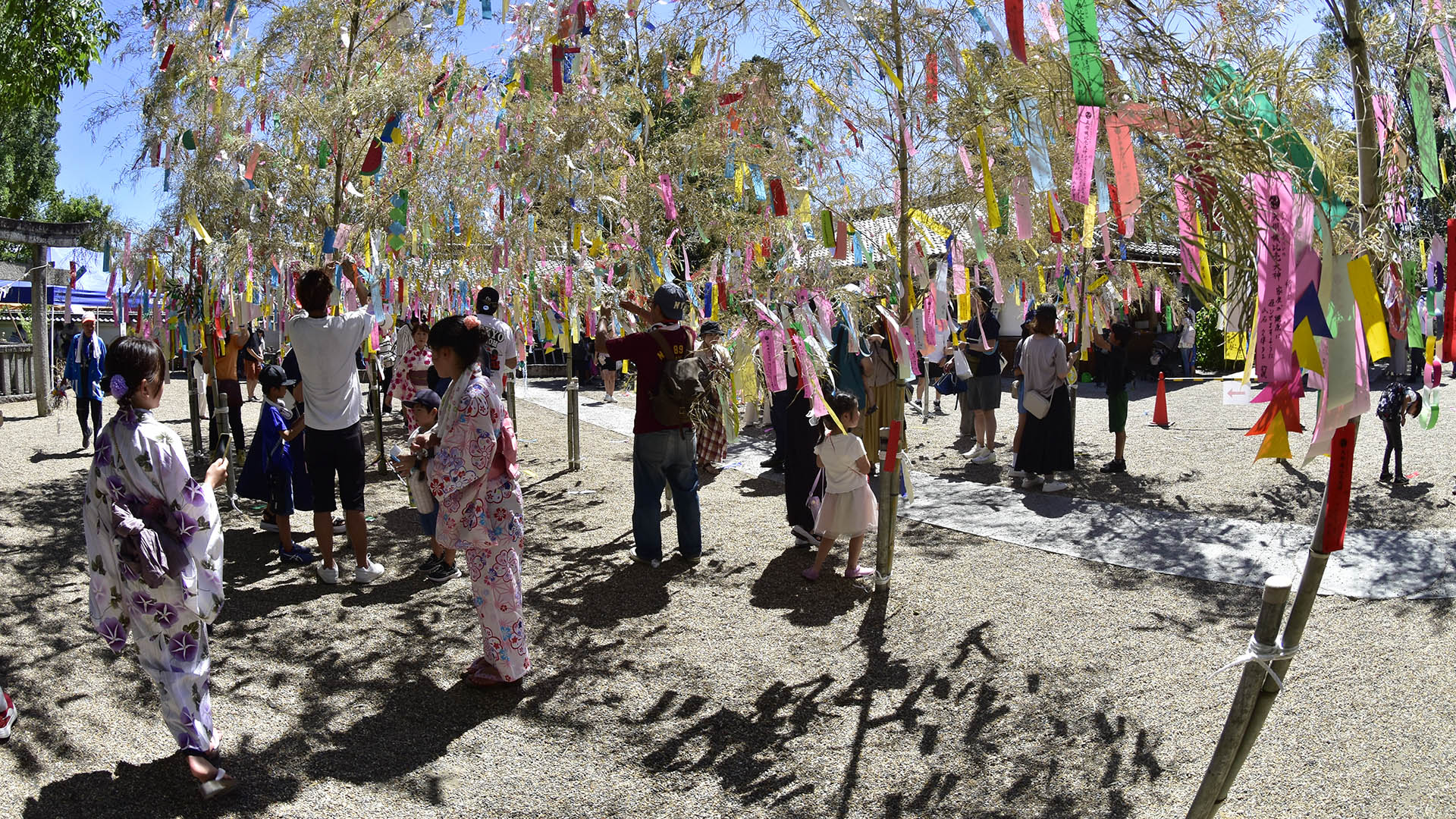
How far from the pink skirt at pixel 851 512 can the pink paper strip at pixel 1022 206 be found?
68.8 inches

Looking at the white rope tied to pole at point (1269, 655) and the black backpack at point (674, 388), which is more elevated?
the black backpack at point (674, 388)

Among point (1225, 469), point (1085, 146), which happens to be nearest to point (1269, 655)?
point (1085, 146)

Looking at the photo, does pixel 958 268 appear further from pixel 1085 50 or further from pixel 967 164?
pixel 1085 50

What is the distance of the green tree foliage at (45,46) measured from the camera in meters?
8.84

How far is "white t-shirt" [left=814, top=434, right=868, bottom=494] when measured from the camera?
5660 millimetres

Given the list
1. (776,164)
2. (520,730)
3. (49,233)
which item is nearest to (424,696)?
(520,730)

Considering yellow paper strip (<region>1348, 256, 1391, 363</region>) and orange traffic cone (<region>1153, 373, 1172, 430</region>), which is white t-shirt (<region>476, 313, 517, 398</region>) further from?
orange traffic cone (<region>1153, 373, 1172, 430</region>)

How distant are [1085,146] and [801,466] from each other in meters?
3.90

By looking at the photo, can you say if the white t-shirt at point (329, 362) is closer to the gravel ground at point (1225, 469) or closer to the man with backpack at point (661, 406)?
the man with backpack at point (661, 406)

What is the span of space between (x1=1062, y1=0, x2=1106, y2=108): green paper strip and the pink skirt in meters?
3.16

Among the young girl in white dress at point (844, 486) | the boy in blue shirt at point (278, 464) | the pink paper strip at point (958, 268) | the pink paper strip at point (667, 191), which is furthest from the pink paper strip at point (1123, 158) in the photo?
the pink paper strip at point (667, 191)

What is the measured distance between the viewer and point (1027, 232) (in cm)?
470

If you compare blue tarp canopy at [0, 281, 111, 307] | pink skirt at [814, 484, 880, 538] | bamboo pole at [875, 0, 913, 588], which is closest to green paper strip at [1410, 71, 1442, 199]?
bamboo pole at [875, 0, 913, 588]

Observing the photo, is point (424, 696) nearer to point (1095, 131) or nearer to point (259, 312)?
point (1095, 131)
